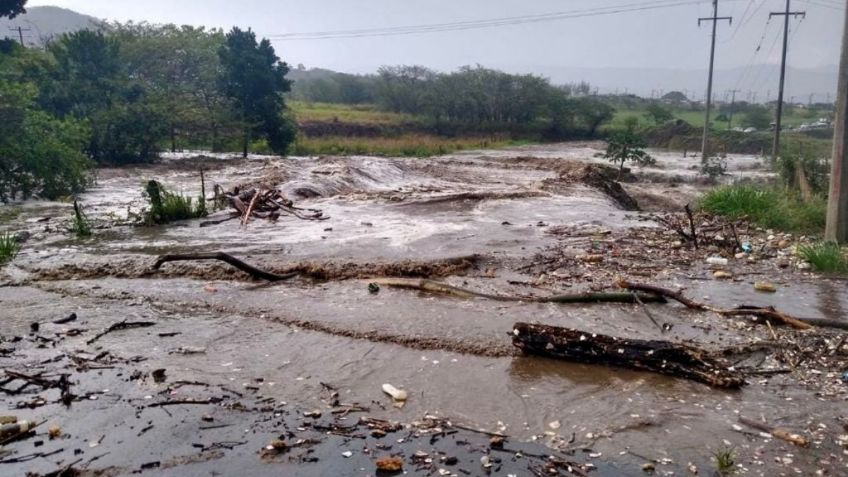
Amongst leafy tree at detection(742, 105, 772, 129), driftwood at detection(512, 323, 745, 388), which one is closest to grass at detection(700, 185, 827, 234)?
driftwood at detection(512, 323, 745, 388)

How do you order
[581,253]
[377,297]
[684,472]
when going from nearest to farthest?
[684,472] < [377,297] < [581,253]

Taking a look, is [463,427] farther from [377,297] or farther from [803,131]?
[803,131]

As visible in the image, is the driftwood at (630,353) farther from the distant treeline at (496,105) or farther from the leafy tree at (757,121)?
the leafy tree at (757,121)

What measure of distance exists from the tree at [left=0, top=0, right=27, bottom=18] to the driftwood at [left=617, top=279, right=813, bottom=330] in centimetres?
3046

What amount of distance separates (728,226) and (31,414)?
10.7 metres

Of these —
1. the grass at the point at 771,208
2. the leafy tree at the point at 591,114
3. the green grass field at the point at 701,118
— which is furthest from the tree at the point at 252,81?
the green grass field at the point at 701,118

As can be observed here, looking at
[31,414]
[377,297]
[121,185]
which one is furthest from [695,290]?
[121,185]

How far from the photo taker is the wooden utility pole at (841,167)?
1000cm

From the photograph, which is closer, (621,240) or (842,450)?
(842,450)

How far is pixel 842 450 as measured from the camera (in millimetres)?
4379

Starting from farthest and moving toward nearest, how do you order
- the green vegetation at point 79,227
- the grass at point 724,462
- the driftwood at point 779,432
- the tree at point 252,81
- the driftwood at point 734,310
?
the tree at point 252,81
the green vegetation at point 79,227
the driftwood at point 734,310
the driftwood at point 779,432
the grass at point 724,462

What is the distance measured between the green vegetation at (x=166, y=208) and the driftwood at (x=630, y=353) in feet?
29.4

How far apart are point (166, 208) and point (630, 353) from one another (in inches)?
390

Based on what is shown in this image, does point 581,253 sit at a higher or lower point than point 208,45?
lower
